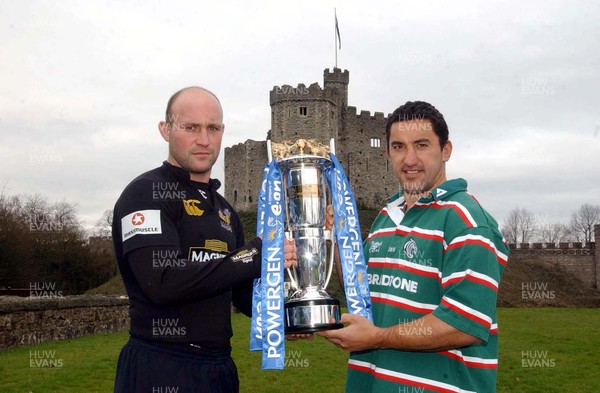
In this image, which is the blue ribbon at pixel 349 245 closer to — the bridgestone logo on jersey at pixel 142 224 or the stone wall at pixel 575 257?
the bridgestone logo on jersey at pixel 142 224

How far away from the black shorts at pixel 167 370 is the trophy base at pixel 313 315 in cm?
49

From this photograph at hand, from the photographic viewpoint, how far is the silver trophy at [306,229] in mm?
3102

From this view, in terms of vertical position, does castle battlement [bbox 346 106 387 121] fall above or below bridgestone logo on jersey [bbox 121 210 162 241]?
above

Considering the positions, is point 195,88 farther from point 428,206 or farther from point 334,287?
point 334,287

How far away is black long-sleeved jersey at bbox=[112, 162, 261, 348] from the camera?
282cm

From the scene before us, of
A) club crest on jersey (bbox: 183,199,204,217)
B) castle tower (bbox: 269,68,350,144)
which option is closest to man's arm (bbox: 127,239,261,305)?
club crest on jersey (bbox: 183,199,204,217)

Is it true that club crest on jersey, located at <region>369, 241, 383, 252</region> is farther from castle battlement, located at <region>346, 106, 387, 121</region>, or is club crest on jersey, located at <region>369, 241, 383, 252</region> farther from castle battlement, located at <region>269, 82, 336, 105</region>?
castle battlement, located at <region>346, 106, 387, 121</region>

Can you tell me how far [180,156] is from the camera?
328 cm

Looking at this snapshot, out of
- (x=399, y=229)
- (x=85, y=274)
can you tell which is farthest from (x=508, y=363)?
(x=85, y=274)

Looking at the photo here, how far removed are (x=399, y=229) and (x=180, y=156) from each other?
1338mm

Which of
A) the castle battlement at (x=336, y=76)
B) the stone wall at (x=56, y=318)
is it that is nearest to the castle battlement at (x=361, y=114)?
the castle battlement at (x=336, y=76)

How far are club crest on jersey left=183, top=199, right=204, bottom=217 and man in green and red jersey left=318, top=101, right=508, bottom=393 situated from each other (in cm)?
100

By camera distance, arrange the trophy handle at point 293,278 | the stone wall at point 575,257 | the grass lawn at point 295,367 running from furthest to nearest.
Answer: the stone wall at point 575,257 < the grass lawn at point 295,367 < the trophy handle at point 293,278

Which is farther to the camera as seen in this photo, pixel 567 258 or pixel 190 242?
pixel 567 258
